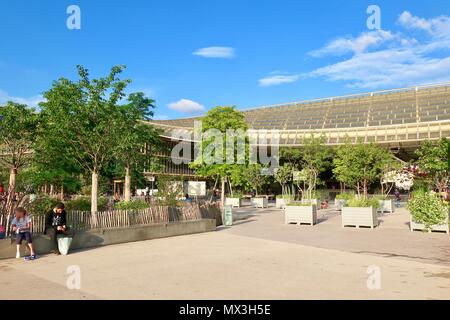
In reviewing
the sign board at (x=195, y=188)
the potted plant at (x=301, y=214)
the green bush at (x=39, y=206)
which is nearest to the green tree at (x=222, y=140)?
the potted plant at (x=301, y=214)

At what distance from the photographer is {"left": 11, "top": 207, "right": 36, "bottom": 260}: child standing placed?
393 inches

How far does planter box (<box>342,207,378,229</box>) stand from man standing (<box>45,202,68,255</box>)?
12.8m

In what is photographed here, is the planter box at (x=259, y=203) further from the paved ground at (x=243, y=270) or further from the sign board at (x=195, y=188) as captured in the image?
the paved ground at (x=243, y=270)

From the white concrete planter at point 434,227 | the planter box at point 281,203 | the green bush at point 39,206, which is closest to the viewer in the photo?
the green bush at point 39,206

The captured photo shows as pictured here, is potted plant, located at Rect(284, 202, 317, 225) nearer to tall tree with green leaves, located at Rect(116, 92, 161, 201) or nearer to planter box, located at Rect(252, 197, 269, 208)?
tall tree with green leaves, located at Rect(116, 92, 161, 201)

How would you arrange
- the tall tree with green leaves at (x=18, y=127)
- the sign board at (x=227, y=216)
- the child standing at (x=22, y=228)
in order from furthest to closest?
the sign board at (x=227, y=216)
the tall tree with green leaves at (x=18, y=127)
the child standing at (x=22, y=228)

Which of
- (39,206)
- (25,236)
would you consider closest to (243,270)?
(25,236)

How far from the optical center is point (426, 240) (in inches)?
539

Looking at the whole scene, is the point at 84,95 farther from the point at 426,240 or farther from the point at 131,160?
the point at 426,240

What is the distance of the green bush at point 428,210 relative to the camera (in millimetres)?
15575

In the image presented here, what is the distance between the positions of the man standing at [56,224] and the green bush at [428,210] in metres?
Answer: 13.4

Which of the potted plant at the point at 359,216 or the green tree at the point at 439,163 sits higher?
the green tree at the point at 439,163

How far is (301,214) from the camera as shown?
19.8 metres
